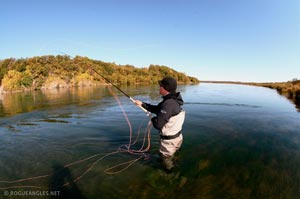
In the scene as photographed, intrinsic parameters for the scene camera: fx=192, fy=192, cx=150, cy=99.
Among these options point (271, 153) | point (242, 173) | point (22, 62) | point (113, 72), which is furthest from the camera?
point (113, 72)

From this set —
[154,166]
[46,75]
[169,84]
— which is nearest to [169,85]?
[169,84]

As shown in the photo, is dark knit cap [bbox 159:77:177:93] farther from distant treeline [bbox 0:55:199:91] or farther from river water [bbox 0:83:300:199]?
distant treeline [bbox 0:55:199:91]

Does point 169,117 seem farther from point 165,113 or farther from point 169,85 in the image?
point 169,85

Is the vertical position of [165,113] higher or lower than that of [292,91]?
lower

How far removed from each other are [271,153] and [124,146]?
18.9 ft

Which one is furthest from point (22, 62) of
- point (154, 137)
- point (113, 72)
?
point (154, 137)

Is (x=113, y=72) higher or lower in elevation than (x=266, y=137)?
higher

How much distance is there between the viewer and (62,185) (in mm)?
5020

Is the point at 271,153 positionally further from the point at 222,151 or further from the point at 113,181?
the point at 113,181

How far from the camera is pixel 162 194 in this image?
4586mm

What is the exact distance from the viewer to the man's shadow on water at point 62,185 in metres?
4.63

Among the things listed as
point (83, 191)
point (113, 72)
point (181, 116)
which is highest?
point (113, 72)

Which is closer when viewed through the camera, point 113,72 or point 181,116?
point 181,116

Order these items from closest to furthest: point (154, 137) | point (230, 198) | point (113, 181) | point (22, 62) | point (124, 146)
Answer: point (230, 198)
point (113, 181)
point (124, 146)
point (154, 137)
point (22, 62)
